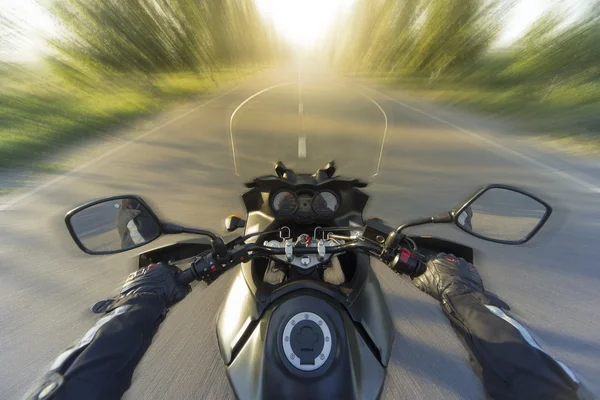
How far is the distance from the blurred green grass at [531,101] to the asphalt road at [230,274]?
166 inches

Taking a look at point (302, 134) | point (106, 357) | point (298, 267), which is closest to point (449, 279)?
point (298, 267)

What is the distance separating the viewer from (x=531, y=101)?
10688 millimetres

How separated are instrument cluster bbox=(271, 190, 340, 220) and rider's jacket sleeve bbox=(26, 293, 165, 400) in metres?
0.84

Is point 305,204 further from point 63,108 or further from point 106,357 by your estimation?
point 63,108

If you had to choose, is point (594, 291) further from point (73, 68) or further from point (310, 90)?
point (73, 68)

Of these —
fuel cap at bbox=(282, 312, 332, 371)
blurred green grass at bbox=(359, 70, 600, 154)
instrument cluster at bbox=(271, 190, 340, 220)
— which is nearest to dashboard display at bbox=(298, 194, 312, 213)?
instrument cluster at bbox=(271, 190, 340, 220)

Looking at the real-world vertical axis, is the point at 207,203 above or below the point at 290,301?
below

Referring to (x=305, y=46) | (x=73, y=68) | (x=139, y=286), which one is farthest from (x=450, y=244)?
(x=73, y=68)

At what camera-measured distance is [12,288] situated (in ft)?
10.3

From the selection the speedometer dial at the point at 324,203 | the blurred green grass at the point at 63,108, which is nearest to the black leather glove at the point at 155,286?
the speedometer dial at the point at 324,203

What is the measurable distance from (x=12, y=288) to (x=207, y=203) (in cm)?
204

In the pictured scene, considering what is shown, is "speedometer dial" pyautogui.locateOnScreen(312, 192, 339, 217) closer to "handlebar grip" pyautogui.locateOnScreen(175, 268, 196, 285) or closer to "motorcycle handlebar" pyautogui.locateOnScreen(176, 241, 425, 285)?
"motorcycle handlebar" pyautogui.locateOnScreen(176, 241, 425, 285)

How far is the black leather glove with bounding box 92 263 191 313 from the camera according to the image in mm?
1492

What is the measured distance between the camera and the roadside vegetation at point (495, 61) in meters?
9.28
